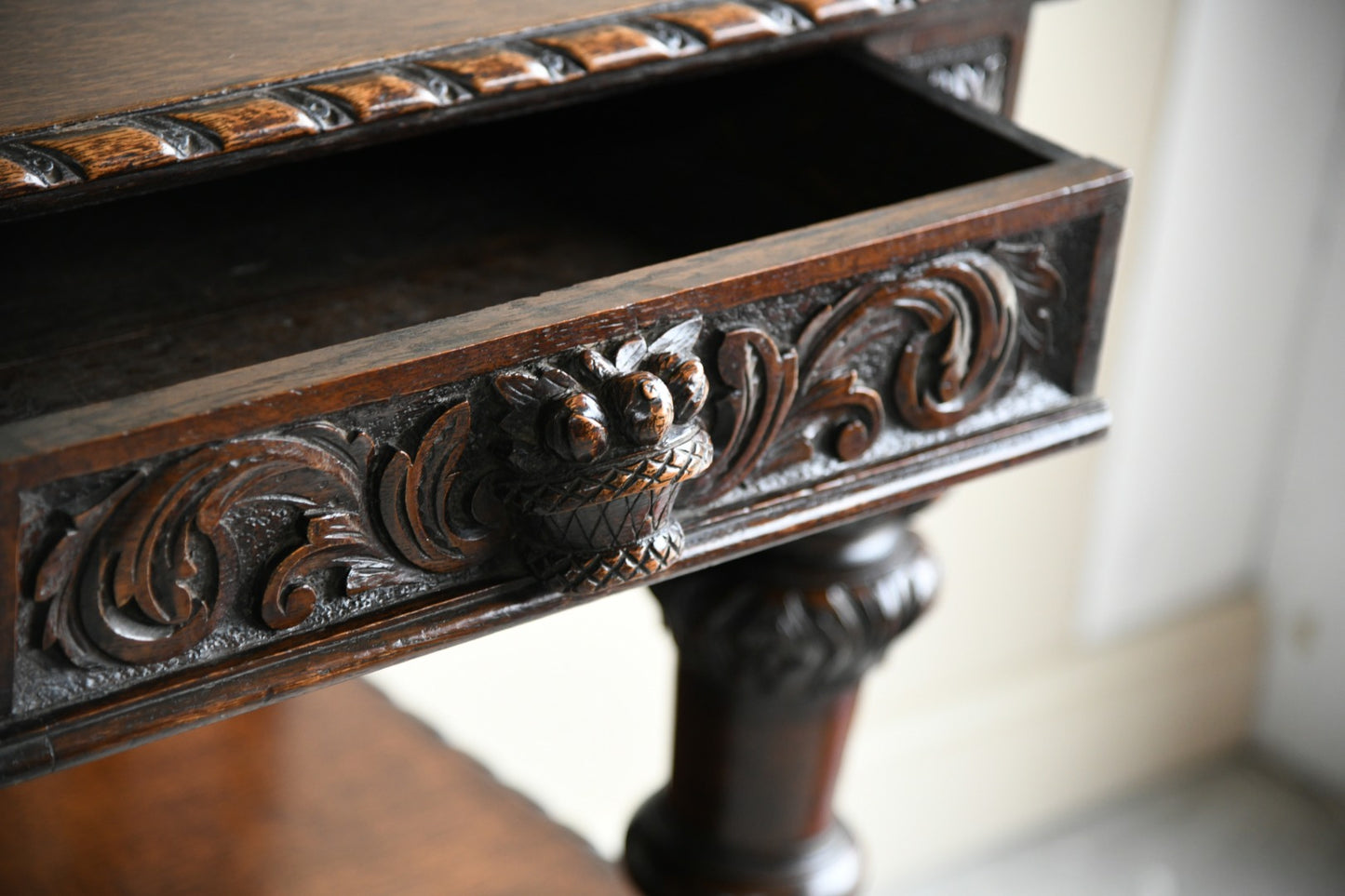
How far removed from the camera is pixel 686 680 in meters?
0.71

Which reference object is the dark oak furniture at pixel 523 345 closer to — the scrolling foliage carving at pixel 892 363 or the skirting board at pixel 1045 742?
the scrolling foliage carving at pixel 892 363

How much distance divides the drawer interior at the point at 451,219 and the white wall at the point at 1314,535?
866mm

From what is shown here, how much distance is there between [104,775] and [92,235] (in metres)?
0.31

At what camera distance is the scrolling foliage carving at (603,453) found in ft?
1.49

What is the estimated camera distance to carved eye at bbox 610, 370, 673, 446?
45 cm

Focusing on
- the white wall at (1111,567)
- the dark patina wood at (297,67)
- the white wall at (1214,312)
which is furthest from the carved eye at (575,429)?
the white wall at (1214,312)

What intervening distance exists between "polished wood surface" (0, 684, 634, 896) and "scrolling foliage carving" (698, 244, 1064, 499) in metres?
0.27

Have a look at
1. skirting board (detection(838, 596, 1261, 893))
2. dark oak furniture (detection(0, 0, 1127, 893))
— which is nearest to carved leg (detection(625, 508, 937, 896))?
dark oak furniture (detection(0, 0, 1127, 893))

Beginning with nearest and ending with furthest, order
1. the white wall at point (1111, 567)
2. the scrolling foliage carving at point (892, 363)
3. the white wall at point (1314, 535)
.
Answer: the scrolling foliage carving at point (892, 363), the white wall at point (1111, 567), the white wall at point (1314, 535)

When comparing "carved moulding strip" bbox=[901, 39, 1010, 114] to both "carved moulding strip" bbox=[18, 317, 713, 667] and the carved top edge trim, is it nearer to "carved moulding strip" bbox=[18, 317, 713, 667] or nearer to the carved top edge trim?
the carved top edge trim

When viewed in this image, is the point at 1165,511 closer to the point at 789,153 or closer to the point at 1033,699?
the point at 1033,699

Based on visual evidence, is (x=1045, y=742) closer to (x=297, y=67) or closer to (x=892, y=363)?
(x=892, y=363)

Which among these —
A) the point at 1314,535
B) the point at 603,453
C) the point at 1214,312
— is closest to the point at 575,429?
the point at 603,453

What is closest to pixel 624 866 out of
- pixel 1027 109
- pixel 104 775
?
pixel 104 775
